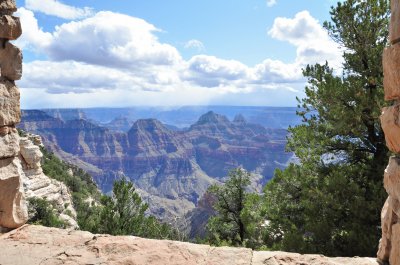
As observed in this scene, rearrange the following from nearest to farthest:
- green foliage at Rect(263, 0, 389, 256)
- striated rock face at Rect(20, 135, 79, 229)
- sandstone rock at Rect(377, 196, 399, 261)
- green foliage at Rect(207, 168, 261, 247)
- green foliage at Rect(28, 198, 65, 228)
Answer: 1. sandstone rock at Rect(377, 196, 399, 261)
2. green foliage at Rect(263, 0, 389, 256)
3. green foliage at Rect(207, 168, 261, 247)
4. green foliage at Rect(28, 198, 65, 228)
5. striated rock face at Rect(20, 135, 79, 229)

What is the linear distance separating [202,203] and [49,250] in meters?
109

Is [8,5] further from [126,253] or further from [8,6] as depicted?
[126,253]

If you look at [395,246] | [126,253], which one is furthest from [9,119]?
[395,246]

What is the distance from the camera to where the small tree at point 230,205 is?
25891mm

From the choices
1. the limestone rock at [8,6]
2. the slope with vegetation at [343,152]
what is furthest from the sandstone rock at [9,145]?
the slope with vegetation at [343,152]

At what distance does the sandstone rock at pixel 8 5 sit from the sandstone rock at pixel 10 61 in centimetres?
66

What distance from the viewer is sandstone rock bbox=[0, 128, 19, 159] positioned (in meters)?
6.77

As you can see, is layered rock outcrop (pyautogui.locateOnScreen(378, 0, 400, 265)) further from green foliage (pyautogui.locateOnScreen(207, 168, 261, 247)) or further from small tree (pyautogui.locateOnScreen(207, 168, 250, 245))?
small tree (pyautogui.locateOnScreen(207, 168, 250, 245))

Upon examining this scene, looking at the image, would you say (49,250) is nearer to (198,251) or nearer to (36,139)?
(198,251)

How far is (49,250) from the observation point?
240 inches

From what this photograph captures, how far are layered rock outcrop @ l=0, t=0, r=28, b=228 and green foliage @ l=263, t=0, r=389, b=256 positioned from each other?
8643 mm

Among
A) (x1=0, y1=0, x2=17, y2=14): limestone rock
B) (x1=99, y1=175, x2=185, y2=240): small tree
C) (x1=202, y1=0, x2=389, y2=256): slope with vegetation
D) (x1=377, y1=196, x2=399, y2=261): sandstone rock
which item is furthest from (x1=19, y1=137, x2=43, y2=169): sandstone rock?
(x1=377, y1=196, x2=399, y2=261): sandstone rock

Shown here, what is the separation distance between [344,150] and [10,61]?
435 inches

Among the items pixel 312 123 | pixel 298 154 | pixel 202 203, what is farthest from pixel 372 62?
pixel 202 203
